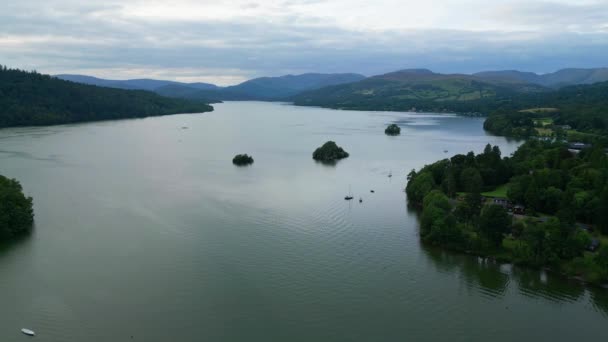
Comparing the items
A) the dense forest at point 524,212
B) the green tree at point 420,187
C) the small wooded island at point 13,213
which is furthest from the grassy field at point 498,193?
the small wooded island at point 13,213

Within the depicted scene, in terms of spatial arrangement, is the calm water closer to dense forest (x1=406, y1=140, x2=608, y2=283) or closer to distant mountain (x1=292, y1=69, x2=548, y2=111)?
dense forest (x1=406, y1=140, x2=608, y2=283)

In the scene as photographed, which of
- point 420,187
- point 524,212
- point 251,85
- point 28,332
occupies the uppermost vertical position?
point 251,85

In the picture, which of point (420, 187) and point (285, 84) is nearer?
point (420, 187)

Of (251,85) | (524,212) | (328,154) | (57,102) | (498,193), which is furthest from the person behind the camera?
(251,85)

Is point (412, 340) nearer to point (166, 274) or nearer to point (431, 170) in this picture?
point (166, 274)

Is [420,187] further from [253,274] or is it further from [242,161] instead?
[242,161]

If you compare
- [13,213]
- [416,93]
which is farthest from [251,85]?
[13,213]
